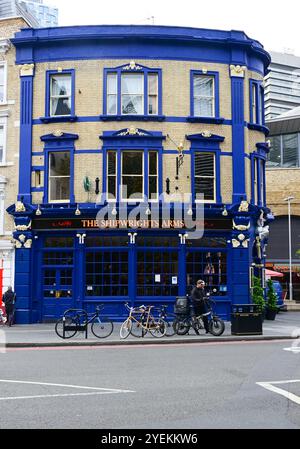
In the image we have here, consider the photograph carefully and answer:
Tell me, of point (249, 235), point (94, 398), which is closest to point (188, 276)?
point (249, 235)

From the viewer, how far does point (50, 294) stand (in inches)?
1002

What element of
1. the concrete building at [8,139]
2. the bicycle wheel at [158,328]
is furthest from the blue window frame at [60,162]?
the bicycle wheel at [158,328]

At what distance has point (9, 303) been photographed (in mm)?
24312

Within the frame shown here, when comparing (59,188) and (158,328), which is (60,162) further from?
(158,328)

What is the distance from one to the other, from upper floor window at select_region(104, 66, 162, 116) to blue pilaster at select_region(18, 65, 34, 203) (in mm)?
3299

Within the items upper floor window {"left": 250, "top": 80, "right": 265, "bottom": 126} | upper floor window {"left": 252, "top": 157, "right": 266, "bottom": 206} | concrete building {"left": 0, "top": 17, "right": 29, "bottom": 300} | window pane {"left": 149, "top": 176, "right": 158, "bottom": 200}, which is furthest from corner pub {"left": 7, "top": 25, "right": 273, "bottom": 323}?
upper floor window {"left": 250, "top": 80, "right": 265, "bottom": 126}

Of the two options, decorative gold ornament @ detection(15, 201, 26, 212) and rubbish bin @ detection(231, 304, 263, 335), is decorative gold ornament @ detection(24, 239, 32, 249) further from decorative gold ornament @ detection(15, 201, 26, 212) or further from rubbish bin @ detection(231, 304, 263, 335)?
rubbish bin @ detection(231, 304, 263, 335)

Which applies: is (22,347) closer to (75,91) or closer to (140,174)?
(140,174)

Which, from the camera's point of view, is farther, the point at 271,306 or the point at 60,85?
the point at 271,306

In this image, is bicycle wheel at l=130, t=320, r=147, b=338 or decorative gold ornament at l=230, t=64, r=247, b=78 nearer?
bicycle wheel at l=130, t=320, r=147, b=338

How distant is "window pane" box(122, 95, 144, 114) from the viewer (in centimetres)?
2573

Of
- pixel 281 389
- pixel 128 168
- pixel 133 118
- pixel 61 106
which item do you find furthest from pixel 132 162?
pixel 281 389

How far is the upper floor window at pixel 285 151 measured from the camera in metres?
52.6

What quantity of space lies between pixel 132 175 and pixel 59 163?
10.5ft
